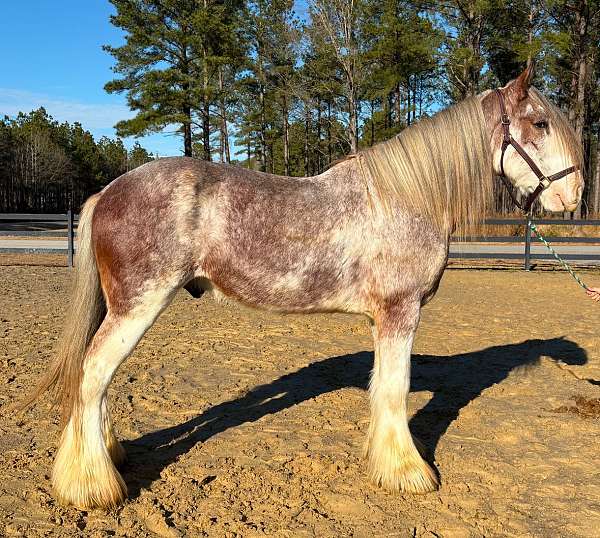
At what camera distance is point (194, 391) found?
4531mm

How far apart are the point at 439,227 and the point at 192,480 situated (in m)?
2.07

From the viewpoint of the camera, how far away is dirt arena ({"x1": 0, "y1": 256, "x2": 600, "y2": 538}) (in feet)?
8.70

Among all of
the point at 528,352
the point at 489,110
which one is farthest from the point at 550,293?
the point at 489,110

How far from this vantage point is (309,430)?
3.79m

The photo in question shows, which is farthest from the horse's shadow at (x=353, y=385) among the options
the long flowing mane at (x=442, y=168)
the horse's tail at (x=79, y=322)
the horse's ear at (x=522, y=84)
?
the horse's ear at (x=522, y=84)

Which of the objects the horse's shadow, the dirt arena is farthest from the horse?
the horse's shadow

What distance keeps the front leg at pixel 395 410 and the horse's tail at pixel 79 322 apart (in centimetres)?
166

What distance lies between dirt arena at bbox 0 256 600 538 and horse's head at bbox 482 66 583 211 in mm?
1696

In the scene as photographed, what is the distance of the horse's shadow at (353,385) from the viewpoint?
3451 millimetres

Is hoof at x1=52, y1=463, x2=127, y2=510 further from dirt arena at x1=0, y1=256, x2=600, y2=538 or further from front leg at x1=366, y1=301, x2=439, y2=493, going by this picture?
front leg at x1=366, y1=301, x2=439, y2=493

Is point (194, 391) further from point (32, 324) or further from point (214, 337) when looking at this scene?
point (32, 324)

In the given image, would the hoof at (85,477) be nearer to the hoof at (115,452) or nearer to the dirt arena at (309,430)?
the dirt arena at (309,430)

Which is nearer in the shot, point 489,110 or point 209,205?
point 209,205

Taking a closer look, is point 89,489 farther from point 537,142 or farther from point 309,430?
point 537,142
